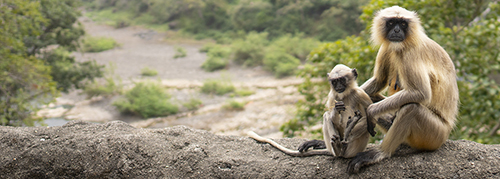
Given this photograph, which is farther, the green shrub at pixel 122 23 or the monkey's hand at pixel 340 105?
the green shrub at pixel 122 23

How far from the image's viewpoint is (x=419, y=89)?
3.32 metres

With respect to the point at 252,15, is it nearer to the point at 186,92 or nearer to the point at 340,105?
the point at 186,92

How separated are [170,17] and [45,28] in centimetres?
1831

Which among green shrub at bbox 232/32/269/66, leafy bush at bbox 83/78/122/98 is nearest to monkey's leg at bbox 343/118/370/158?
leafy bush at bbox 83/78/122/98

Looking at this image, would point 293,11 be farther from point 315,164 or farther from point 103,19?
point 315,164

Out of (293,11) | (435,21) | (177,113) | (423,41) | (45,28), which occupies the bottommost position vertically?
(177,113)

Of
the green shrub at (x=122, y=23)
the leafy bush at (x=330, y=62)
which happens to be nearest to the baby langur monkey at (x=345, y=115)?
the leafy bush at (x=330, y=62)

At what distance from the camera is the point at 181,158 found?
400 centimetres

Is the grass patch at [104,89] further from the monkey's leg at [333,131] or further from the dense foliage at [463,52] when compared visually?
the monkey's leg at [333,131]

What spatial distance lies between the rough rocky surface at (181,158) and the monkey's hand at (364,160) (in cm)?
6

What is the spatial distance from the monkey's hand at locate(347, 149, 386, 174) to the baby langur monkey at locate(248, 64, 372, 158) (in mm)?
89

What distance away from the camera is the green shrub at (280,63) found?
21.0 m

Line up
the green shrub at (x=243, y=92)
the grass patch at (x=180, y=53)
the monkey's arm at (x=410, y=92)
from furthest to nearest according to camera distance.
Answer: the grass patch at (x=180, y=53)
the green shrub at (x=243, y=92)
the monkey's arm at (x=410, y=92)

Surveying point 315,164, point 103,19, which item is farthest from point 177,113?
point 103,19
